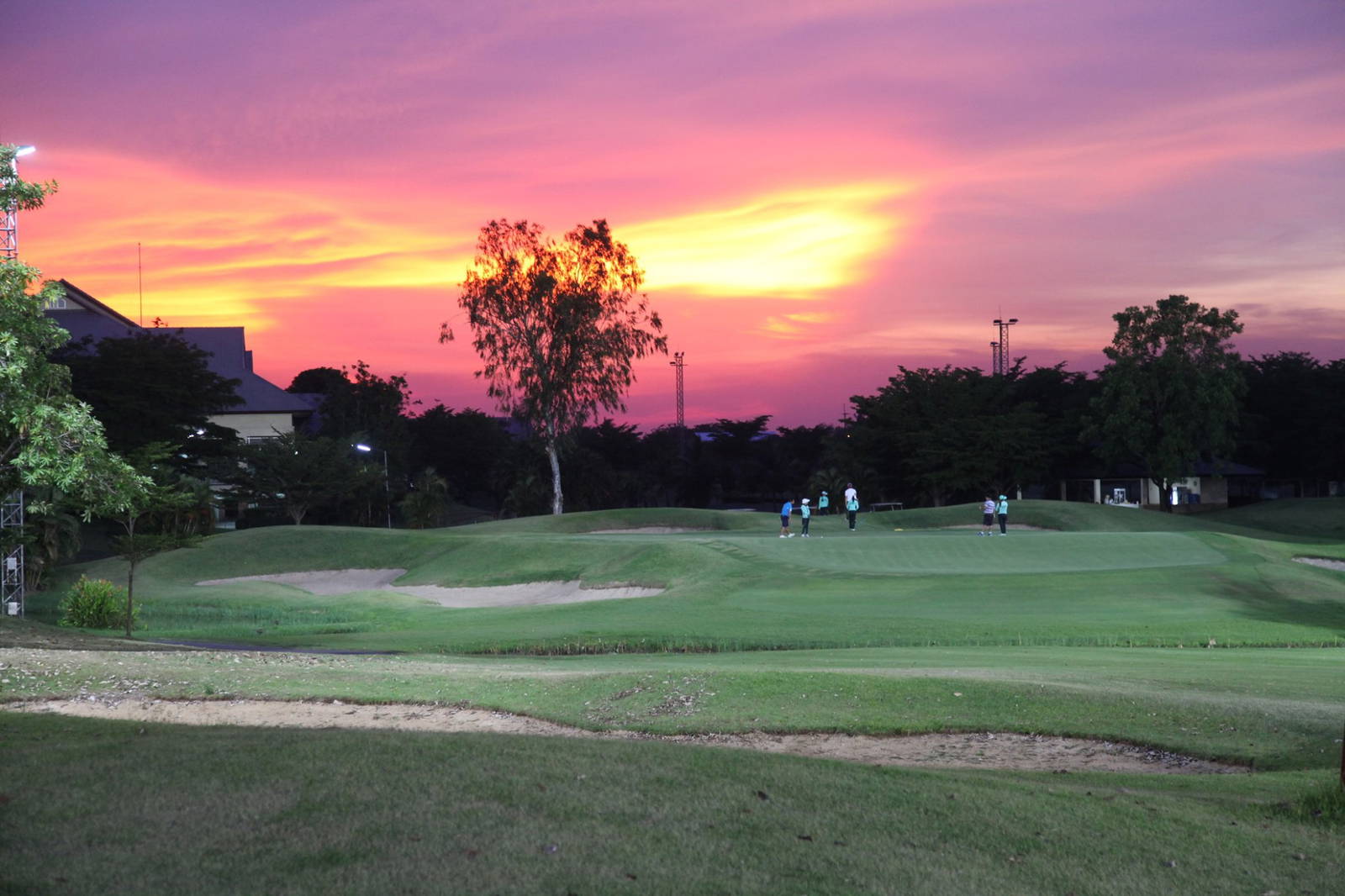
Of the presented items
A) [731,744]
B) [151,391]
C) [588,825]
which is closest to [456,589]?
[731,744]

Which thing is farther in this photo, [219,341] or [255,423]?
[219,341]

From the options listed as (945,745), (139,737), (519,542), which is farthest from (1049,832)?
(519,542)

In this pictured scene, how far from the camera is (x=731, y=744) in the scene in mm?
11734

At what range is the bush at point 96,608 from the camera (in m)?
30.9

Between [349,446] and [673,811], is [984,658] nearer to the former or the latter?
[673,811]

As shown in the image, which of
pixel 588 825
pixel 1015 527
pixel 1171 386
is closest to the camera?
pixel 588 825

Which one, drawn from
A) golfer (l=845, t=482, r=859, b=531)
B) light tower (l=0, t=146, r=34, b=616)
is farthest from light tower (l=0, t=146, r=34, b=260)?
golfer (l=845, t=482, r=859, b=531)

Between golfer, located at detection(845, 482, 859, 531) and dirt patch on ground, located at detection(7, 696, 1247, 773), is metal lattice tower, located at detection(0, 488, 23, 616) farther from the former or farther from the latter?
golfer, located at detection(845, 482, 859, 531)

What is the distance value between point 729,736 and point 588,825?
601 centimetres

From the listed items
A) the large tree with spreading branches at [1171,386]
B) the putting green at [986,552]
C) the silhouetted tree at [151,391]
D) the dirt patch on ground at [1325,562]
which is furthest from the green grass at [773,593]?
the large tree with spreading branches at [1171,386]

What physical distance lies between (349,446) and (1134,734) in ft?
226

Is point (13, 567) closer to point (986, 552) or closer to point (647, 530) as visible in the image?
point (647, 530)

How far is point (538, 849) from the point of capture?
19.5 feet

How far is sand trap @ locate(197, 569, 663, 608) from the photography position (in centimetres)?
3434
